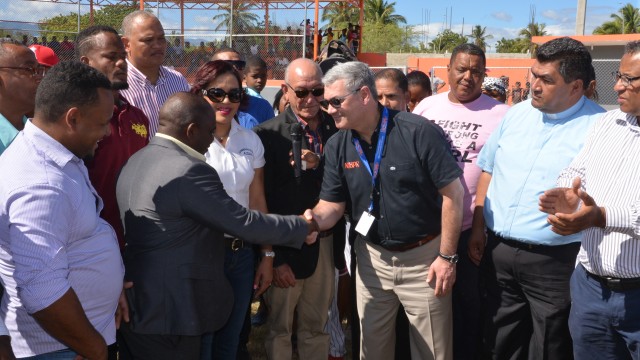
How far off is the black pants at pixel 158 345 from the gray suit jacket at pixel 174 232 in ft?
0.21

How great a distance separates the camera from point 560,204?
2.82 meters

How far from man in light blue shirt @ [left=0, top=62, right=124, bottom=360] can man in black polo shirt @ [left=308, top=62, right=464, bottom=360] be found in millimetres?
1548

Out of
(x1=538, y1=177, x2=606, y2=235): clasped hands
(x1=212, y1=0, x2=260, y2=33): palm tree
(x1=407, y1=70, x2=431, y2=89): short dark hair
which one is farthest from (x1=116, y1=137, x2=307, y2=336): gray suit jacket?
(x1=212, y1=0, x2=260, y2=33): palm tree

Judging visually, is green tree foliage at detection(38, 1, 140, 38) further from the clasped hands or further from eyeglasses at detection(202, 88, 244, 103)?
the clasped hands

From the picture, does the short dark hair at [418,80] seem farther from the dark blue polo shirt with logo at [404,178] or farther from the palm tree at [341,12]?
the palm tree at [341,12]

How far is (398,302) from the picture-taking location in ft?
12.4

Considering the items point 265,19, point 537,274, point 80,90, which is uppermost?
point 265,19

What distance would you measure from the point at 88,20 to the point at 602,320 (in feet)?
68.2

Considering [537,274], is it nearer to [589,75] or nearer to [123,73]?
[589,75]

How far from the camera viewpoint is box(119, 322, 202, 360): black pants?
9.01ft

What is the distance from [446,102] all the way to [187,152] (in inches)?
100

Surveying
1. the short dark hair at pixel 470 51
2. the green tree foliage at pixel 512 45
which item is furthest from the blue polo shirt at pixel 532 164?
the green tree foliage at pixel 512 45

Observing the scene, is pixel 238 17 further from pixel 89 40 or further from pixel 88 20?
pixel 89 40

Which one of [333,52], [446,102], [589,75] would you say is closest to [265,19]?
[333,52]
